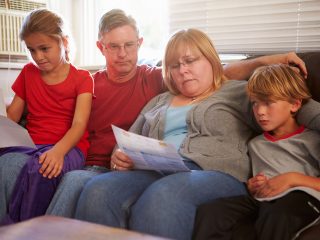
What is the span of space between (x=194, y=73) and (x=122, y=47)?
1.23 feet

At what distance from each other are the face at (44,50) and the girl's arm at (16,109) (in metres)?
0.19

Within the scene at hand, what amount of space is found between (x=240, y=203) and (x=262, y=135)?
0.32 metres

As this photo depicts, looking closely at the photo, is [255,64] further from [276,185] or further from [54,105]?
[54,105]

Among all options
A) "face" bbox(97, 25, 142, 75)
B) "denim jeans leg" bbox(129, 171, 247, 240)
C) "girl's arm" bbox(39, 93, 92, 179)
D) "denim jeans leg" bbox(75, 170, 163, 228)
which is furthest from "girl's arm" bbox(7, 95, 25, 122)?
"denim jeans leg" bbox(129, 171, 247, 240)

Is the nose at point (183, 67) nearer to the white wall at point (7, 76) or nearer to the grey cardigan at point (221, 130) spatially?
the grey cardigan at point (221, 130)

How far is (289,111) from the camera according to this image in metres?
1.33

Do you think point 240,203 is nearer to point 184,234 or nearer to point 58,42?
point 184,234

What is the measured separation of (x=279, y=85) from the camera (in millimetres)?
1303

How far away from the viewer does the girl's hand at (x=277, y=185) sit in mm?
1162

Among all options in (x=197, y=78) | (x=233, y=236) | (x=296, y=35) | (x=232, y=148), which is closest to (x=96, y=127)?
(x=197, y=78)

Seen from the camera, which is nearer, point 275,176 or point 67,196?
point 275,176

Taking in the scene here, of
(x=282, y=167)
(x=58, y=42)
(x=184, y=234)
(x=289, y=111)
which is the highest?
(x=58, y=42)

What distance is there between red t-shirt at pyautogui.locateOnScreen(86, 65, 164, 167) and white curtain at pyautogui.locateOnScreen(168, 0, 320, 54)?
548 mm

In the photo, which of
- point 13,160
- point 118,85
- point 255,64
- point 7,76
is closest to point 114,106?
point 118,85
